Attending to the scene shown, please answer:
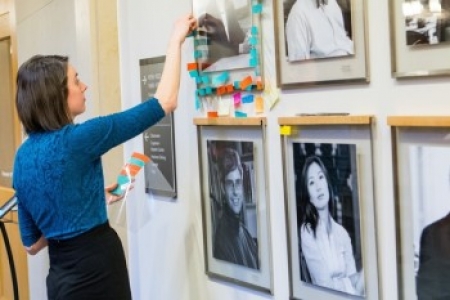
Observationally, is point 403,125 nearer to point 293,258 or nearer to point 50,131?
point 293,258

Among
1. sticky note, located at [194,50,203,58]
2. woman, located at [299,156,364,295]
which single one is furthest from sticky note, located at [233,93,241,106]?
woman, located at [299,156,364,295]

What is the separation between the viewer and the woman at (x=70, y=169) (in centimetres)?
151

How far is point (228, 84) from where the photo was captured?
1724mm

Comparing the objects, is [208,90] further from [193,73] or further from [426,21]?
[426,21]

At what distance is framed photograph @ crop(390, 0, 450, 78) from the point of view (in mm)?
1164

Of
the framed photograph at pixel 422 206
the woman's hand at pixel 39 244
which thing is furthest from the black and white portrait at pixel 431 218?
the woman's hand at pixel 39 244

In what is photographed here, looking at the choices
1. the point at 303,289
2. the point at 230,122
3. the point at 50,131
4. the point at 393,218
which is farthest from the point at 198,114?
the point at 393,218

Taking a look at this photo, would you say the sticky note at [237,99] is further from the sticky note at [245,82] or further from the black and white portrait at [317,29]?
the black and white portrait at [317,29]

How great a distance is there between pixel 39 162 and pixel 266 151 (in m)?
0.62

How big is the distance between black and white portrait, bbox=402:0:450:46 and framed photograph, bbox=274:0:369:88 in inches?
4.8

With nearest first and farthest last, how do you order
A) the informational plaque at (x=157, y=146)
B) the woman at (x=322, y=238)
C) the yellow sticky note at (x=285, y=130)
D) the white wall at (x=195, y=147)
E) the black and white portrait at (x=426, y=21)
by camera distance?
the black and white portrait at (x=426, y=21), the white wall at (x=195, y=147), the woman at (x=322, y=238), the yellow sticky note at (x=285, y=130), the informational plaque at (x=157, y=146)

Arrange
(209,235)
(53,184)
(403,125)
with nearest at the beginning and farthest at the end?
(403,125) < (53,184) < (209,235)

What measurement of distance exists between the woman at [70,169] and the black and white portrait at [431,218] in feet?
2.27

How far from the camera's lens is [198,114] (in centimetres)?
188
